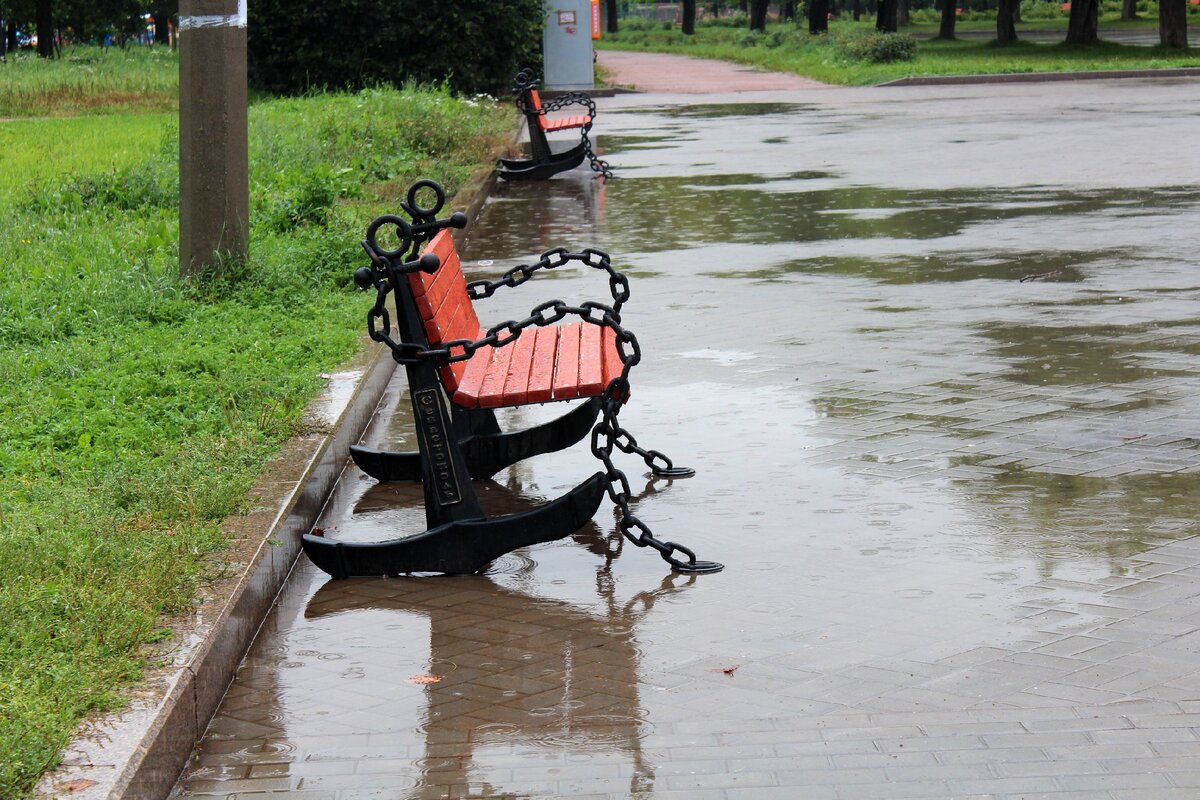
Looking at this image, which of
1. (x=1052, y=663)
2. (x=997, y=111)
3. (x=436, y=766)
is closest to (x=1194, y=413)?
(x=1052, y=663)

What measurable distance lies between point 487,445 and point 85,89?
90.7 ft

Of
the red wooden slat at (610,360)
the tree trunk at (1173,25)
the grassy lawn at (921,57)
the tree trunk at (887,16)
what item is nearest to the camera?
the red wooden slat at (610,360)

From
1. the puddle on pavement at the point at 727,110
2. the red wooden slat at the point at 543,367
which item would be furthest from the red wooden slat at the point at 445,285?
the puddle on pavement at the point at 727,110

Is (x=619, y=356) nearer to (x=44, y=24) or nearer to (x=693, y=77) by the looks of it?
(x=693, y=77)

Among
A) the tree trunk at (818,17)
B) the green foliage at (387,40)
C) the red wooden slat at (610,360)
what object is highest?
the tree trunk at (818,17)

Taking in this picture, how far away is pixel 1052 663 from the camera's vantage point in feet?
15.1

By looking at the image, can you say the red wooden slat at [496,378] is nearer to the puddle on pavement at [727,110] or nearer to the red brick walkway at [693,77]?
the puddle on pavement at [727,110]

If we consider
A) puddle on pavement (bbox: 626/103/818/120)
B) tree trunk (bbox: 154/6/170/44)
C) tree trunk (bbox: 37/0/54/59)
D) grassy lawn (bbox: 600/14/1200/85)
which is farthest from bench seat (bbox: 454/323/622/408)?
tree trunk (bbox: 154/6/170/44)

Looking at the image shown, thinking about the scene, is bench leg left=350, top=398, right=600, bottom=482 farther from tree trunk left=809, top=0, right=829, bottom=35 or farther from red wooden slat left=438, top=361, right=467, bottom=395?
tree trunk left=809, top=0, right=829, bottom=35

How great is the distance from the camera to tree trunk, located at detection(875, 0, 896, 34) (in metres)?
56.0

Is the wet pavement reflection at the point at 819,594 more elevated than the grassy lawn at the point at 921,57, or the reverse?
the grassy lawn at the point at 921,57

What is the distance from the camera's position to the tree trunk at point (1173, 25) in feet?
151

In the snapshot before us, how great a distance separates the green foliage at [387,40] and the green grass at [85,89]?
7.95 feet

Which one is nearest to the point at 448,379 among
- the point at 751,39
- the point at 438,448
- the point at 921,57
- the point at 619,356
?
the point at 438,448
